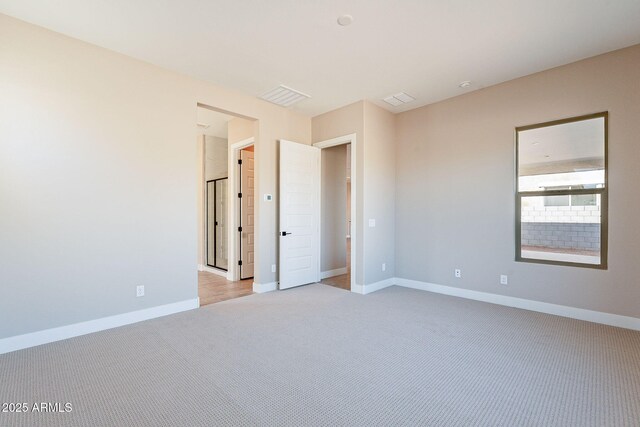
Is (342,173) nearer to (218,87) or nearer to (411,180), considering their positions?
(411,180)

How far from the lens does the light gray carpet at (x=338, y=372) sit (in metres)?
1.82

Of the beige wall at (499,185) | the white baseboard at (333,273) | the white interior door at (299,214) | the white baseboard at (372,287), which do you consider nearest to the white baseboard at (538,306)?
the beige wall at (499,185)

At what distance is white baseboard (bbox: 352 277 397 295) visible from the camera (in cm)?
456

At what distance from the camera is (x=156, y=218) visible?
3.54m

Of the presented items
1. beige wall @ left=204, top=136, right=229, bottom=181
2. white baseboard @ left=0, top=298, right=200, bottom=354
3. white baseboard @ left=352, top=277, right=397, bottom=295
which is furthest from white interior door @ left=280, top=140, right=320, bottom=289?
beige wall @ left=204, top=136, right=229, bottom=181

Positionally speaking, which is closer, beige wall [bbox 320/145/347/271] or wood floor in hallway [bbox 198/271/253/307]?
wood floor in hallway [bbox 198/271/253/307]

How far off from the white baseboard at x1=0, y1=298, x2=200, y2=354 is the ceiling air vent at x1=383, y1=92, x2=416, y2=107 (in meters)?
4.01

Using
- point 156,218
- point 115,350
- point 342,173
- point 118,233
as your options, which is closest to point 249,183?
point 342,173

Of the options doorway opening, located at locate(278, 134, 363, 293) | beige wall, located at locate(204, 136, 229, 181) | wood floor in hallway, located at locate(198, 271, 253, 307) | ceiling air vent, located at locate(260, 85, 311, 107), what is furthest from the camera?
beige wall, located at locate(204, 136, 229, 181)

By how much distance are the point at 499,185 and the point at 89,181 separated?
16.4 feet

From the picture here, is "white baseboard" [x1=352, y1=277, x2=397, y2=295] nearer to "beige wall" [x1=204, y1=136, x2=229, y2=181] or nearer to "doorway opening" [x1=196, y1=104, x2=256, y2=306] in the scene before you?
"doorway opening" [x1=196, y1=104, x2=256, y2=306]

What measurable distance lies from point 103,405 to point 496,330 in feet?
11.5

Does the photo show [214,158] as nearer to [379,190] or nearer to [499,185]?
[379,190]

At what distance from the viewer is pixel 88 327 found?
10.0ft
